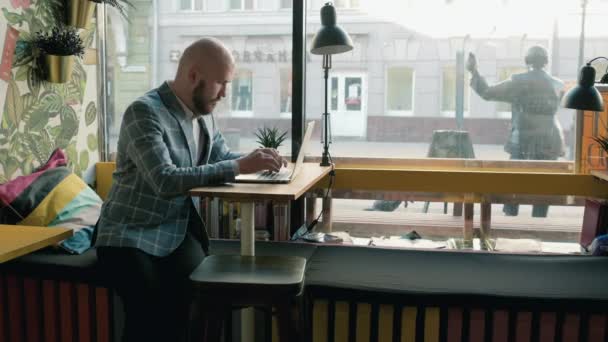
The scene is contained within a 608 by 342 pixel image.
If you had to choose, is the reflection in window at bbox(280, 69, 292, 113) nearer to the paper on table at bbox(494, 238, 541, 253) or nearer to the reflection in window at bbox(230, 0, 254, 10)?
the reflection in window at bbox(230, 0, 254, 10)

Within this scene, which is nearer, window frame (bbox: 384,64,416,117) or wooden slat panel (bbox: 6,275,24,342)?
wooden slat panel (bbox: 6,275,24,342)

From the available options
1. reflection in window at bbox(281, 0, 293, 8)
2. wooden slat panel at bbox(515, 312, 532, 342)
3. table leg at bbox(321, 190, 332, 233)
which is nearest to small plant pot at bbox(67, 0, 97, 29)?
reflection in window at bbox(281, 0, 293, 8)

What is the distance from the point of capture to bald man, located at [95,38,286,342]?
212 cm

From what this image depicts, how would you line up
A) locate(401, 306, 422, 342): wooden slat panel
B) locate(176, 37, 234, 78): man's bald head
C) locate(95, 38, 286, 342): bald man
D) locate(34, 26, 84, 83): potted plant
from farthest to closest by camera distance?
1. locate(34, 26, 84, 83): potted plant
2. locate(401, 306, 422, 342): wooden slat panel
3. locate(176, 37, 234, 78): man's bald head
4. locate(95, 38, 286, 342): bald man

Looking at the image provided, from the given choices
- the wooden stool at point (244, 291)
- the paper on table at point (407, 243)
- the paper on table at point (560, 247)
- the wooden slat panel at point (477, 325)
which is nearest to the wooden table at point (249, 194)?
the wooden stool at point (244, 291)

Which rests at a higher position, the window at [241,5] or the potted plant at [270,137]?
the window at [241,5]

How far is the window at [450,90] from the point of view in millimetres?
3342

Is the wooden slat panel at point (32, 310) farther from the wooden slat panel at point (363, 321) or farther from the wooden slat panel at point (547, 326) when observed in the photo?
the wooden slat panel at point (547, 326)

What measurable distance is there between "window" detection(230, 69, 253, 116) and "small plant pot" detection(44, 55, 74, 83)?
37.1 inches

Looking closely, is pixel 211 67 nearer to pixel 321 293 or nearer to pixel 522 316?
pixel 321 293

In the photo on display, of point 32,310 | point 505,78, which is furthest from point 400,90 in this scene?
point 32,310

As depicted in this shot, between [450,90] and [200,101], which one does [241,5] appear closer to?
[450,90]

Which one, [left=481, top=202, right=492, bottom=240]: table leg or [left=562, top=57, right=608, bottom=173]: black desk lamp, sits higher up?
[left=562, top=57, right=608, bottom=173]: black desk lamp

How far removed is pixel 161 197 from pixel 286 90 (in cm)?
154
